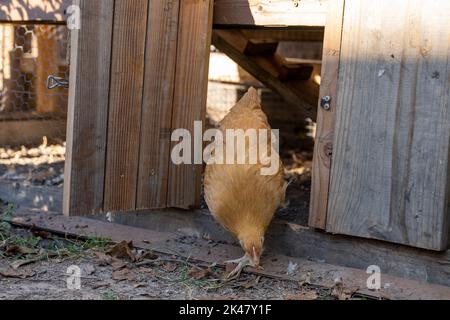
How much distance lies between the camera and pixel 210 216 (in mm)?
3693

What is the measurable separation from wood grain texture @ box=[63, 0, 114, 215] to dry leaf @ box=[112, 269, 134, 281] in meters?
0.36

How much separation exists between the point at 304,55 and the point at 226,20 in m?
3.09

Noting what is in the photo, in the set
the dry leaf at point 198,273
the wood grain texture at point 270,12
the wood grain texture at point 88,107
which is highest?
the wood grain texture at point 270,12

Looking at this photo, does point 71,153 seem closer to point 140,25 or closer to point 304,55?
point 140,25

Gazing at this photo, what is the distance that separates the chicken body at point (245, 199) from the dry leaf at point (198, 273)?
0.47ft

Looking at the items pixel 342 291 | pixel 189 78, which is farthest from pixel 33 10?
pixel 342 291

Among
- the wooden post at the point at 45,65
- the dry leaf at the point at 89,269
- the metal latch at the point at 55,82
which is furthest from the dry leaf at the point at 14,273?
the wooden post at the point at 45,65

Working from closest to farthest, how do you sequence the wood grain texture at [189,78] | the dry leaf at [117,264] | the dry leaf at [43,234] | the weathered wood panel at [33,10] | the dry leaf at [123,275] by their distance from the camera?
the dry leaf at [123,275]
the dry leaf at [117,264]
the wood grain texture at [189,78]
the dry leaf at [43,234]
the weathered wood panel at [33,10]

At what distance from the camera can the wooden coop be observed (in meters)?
2.90

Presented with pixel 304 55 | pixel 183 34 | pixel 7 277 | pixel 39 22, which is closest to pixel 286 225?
pixel 183 34

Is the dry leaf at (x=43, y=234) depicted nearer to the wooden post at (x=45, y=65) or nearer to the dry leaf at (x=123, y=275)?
the dry leaf at (x=123, y=275)

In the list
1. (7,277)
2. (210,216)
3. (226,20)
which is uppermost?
(226,20)

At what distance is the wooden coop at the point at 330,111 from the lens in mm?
2896

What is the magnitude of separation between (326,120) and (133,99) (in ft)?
3.12
